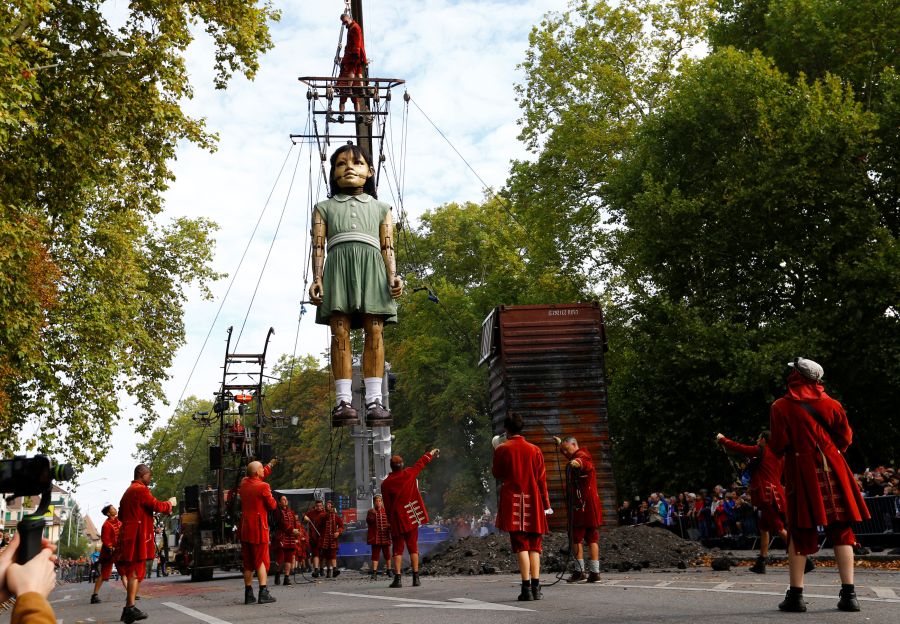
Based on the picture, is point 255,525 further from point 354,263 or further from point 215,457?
point 215,457

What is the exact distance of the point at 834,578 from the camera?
11.1 meters

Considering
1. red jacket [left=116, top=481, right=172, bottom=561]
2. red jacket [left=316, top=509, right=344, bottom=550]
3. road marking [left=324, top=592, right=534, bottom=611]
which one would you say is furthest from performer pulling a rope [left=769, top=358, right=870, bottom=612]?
red jacket [left=316, top=509, right=344, bottom=550]

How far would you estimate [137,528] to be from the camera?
11.8m

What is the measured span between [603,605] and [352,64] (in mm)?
7135

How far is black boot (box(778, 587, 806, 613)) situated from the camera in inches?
275

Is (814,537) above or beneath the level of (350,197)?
beneath

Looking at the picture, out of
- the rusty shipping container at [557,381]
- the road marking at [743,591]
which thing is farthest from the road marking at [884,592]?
the rusty shipping container at [557,381]

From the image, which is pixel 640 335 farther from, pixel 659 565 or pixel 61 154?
pixel 61 154

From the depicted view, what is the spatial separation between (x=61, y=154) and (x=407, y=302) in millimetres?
30996

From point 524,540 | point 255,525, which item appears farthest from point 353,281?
point 255,525

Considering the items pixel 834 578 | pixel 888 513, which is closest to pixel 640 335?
pixel 888 513

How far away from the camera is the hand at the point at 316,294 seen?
31.7ft

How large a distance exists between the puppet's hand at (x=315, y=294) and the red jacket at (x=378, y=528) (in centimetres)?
861

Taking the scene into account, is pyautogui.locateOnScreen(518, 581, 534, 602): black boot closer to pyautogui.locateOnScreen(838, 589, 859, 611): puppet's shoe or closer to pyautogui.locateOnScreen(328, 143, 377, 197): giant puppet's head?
pyautogui.locateOnScreen(838, 589, 859, 611): puppet's shoe
